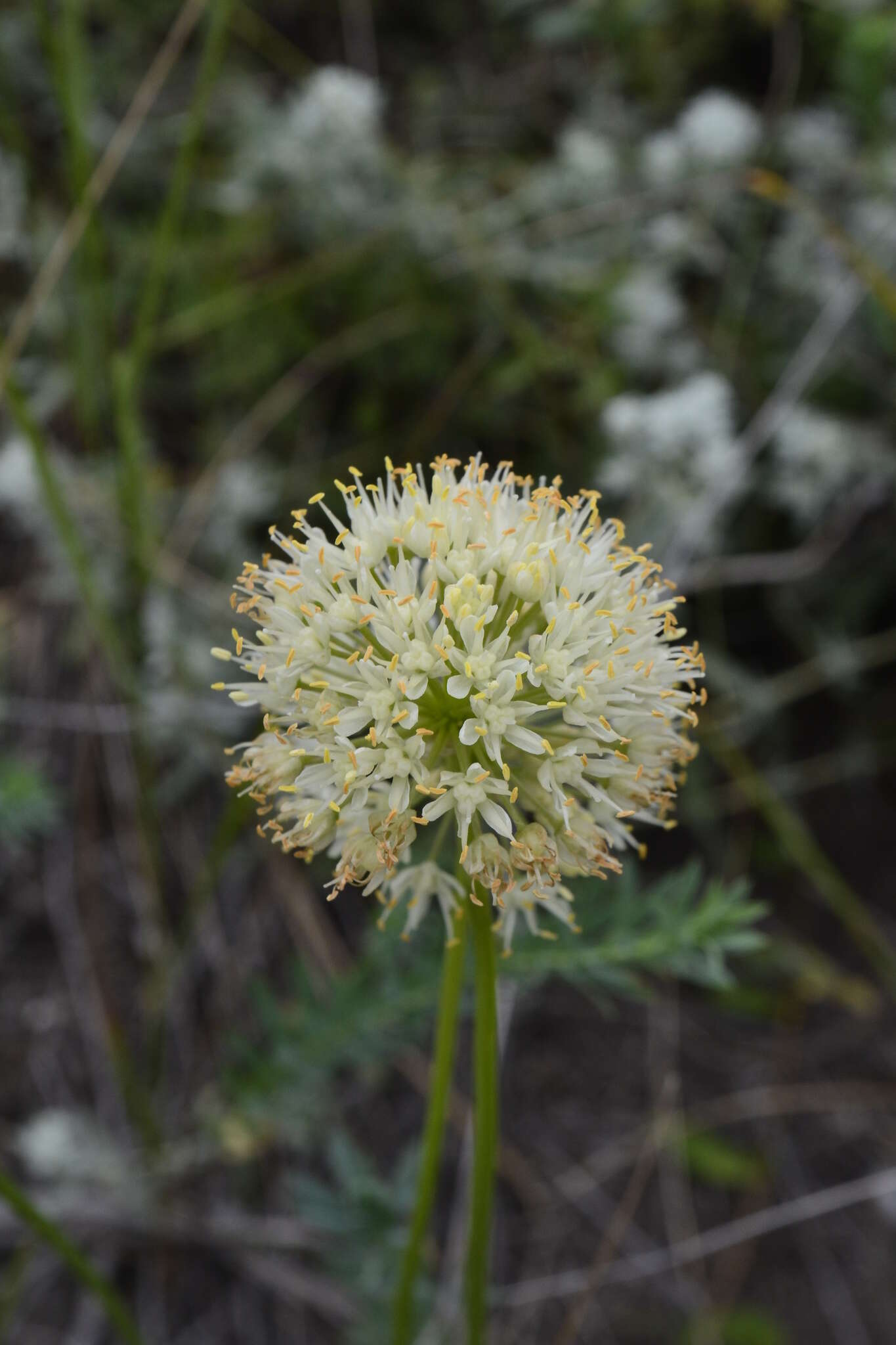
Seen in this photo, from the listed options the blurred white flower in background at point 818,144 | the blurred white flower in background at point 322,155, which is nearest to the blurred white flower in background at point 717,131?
the blurred white flower in background at point 818,144

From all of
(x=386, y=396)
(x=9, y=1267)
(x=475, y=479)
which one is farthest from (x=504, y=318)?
(x=9, y=1267)

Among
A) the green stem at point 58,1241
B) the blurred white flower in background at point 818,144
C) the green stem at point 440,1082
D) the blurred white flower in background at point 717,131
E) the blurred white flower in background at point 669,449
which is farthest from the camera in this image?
the blurred white flower in background at point 818,144

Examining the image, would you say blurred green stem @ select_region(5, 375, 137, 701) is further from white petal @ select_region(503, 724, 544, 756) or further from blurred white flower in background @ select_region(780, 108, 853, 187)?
blurred white flower in background @ select_region(780, 108, 853, 187)

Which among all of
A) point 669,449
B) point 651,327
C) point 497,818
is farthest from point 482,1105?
point 651,327

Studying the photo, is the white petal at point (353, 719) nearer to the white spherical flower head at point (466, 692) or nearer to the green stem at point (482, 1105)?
the white spherical flower head at point (466, 692)

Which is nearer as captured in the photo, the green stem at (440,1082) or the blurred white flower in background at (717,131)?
the green stem at (440,1082)

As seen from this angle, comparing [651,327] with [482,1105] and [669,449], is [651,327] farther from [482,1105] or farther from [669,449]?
[482,1105]

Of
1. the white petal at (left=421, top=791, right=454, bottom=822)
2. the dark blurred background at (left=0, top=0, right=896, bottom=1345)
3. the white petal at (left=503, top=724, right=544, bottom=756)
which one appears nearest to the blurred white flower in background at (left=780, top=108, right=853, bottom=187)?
the dark blurred background at (left=0, top=0, right=896, bottom=1345)
